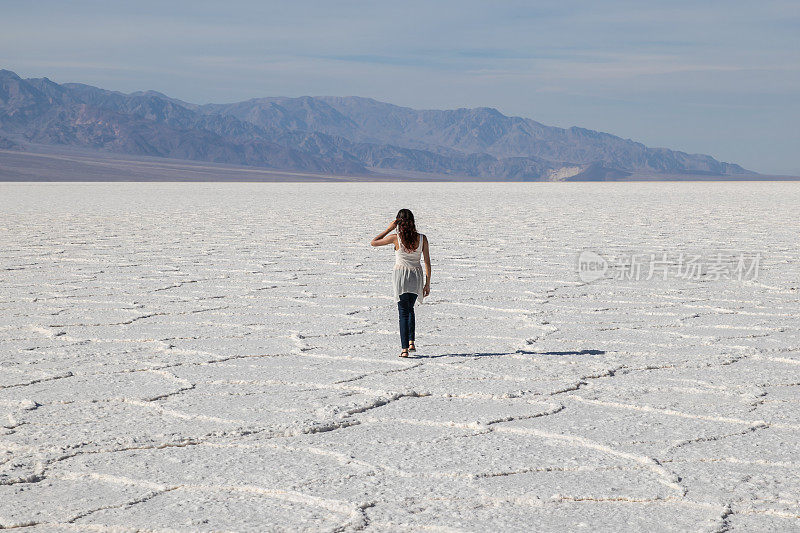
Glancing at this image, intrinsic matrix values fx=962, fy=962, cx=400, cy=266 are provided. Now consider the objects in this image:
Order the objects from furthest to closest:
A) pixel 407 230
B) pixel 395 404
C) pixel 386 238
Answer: pixel 386 238 < pixel 407 230 < pixel 395 404

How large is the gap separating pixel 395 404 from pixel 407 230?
35.7 inches

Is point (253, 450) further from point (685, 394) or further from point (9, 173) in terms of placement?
point (9, 173)

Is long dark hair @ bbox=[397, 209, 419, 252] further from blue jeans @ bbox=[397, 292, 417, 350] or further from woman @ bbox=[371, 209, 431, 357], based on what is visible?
blue jeans @ bbox=[397, 292, 417, 350]

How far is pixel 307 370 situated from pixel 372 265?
387 centimetres

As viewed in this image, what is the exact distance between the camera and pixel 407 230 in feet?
12.4

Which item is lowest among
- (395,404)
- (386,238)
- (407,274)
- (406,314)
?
(395,404)

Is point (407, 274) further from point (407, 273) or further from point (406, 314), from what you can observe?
point (406, 314)

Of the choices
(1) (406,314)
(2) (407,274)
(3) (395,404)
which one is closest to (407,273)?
(2) (407,274)

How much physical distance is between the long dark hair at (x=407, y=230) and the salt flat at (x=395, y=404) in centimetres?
46

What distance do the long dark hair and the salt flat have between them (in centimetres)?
46

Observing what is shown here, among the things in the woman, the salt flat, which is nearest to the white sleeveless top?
the woman

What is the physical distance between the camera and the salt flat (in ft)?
7.10

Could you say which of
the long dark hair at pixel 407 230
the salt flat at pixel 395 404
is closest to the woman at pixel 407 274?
Result: the long dark hair at pixel 407 230

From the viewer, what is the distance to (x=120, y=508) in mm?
2139
